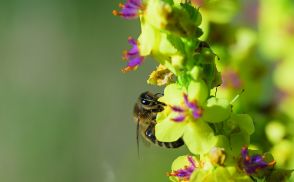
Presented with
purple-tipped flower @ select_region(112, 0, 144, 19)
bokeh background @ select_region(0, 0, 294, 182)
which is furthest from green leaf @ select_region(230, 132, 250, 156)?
bokeh background @ select_region(0, 0, 294, 182)

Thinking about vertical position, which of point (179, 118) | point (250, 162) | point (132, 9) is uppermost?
point (132, 9)

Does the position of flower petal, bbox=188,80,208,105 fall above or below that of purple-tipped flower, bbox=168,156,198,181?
above

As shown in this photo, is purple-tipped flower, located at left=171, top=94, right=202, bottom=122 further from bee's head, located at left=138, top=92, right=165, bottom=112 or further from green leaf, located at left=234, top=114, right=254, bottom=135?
bee's head, located at left=138, top=92, right=165, bottom=112

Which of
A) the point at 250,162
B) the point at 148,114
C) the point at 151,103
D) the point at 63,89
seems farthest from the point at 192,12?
the point at 63,89

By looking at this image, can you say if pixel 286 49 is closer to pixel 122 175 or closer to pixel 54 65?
pixel 122 175

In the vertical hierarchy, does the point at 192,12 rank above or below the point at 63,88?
above

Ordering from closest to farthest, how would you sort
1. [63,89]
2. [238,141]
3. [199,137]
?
[199,137], [238,141], [63,89]

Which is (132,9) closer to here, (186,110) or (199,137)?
(186,110)

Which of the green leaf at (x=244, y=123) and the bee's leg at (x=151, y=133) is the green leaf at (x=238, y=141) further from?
the bee's leg at (x=151, y=133)
